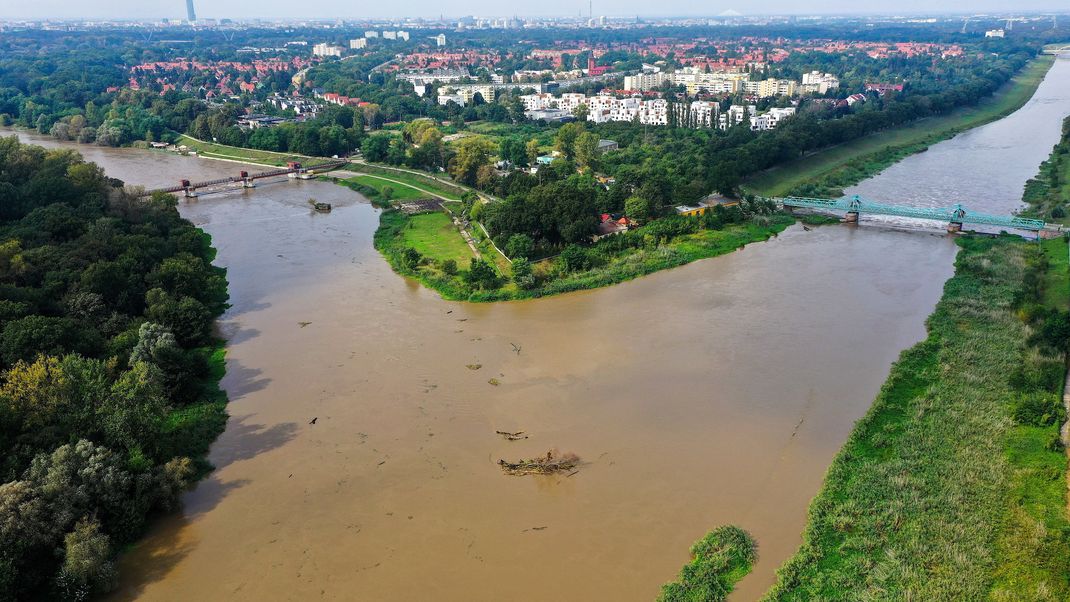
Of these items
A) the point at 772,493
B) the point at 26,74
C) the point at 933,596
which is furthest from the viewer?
the point at 26,74

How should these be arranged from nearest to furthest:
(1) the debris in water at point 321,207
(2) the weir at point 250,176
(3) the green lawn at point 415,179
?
(1) the debris in water at point 321,207 → (3) the green lawn at point 415,179 → (2) the weir at point 250,176

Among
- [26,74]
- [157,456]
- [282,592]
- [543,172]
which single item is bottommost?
[282,592]

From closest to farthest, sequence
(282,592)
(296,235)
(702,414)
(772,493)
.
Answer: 1. (282,592)
2. (772,493)
3. (702,414)
4. (296,235)

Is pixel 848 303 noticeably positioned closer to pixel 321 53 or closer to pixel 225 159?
pixel 225 159

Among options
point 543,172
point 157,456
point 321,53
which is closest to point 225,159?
point 543,172

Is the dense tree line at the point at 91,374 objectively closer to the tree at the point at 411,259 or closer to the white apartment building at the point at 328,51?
the tree at the point at 411,259

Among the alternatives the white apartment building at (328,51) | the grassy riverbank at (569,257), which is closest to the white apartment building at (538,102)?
the grassy riverbank at (569,257)

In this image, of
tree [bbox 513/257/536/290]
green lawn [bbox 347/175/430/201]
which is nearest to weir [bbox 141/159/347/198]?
green lawn [bbox 347/175/430/201]
